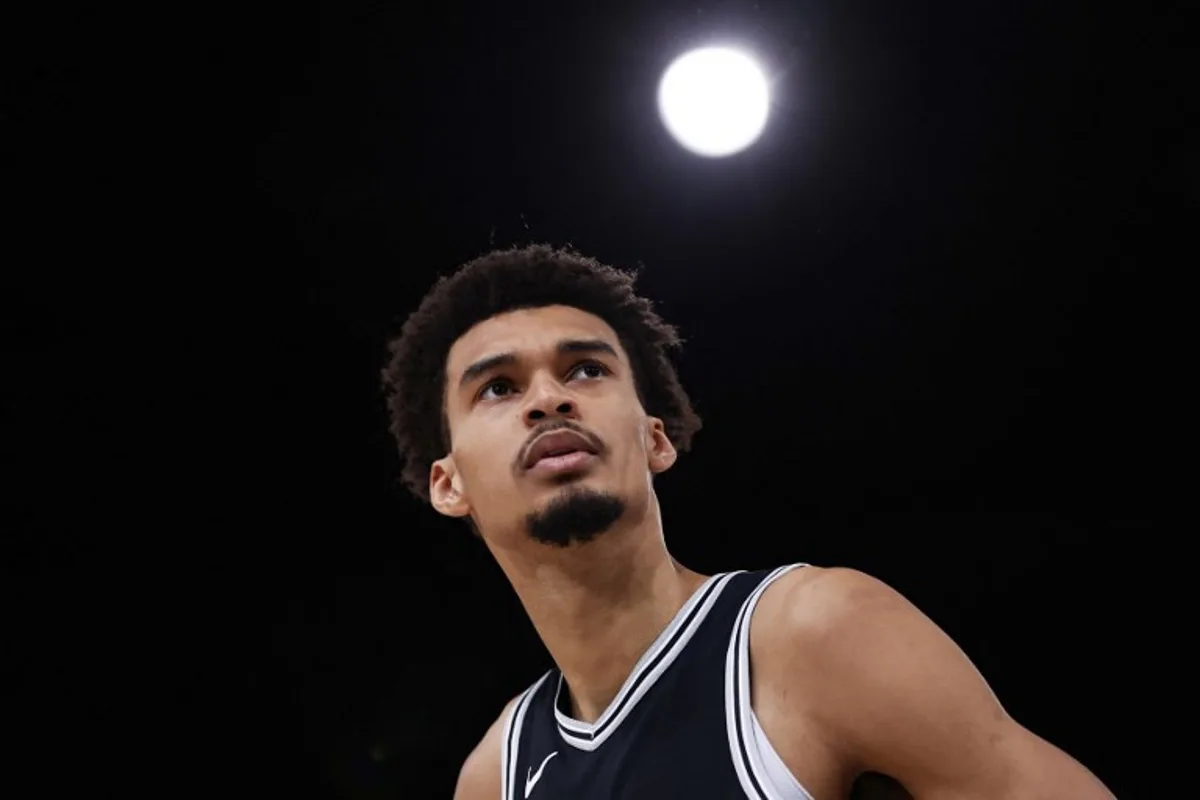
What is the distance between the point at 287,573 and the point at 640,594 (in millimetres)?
1892

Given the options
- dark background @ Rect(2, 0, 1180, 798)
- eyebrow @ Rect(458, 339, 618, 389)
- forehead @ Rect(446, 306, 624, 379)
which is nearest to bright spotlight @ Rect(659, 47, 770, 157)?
dark background @ Rect(2, 0, 1180, 798)

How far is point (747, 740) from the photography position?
3.98ft

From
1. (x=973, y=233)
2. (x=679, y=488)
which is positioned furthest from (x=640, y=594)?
(x=973, y=233)

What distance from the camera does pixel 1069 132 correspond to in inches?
106

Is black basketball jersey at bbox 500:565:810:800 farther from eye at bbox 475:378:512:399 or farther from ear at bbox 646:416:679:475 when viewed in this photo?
eye at bbox 475:378:512:399

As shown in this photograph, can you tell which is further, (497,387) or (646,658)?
(497,387)

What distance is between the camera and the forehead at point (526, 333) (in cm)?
166

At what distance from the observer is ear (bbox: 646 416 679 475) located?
1.68 meters

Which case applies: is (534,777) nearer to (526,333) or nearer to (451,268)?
(526,333)

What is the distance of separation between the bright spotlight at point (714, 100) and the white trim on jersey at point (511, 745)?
1.52 meters

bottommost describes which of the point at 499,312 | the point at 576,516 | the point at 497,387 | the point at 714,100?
the point at 576,516

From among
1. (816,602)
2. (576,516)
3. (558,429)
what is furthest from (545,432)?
(816,602)

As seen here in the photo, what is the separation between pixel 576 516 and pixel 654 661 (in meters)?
0.21

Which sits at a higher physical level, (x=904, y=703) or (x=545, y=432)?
(x=545, y=432)
